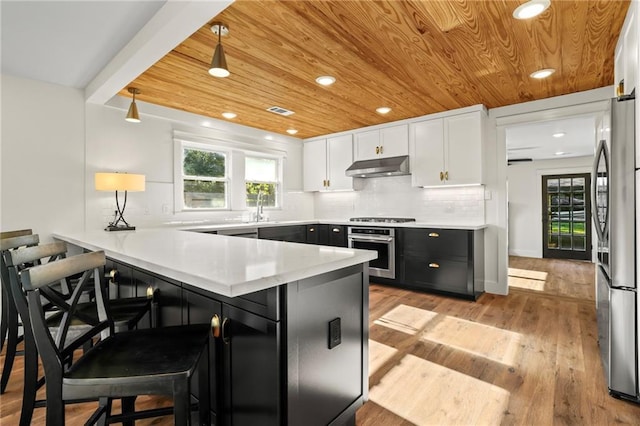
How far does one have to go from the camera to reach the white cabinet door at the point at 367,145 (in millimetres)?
4820

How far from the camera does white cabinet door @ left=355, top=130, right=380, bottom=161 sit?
4820 millimetres

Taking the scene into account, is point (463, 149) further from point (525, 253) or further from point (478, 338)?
point (525, 253)

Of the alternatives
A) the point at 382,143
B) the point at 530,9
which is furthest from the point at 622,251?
the point at 382,143

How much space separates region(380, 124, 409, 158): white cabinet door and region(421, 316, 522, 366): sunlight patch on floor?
242cm

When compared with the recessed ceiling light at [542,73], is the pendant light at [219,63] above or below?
below

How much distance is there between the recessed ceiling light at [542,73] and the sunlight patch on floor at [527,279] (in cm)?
273

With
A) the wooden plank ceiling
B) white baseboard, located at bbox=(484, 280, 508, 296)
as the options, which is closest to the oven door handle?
white baseboard, located at bbox=(484, 280, 508, 296)

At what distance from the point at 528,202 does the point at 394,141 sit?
174 inches

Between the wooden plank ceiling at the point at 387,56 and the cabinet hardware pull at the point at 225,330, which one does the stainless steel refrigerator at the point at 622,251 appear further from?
the cabinet hardware pull at the point at 225,330

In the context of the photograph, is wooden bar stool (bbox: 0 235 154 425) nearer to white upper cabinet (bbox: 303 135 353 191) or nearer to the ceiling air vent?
the ceiling air vent

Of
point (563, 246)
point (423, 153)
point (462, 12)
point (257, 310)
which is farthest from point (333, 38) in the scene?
point (563, 246)

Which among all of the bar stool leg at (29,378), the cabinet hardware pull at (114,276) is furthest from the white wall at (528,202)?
the bar stool leg at (29,378)

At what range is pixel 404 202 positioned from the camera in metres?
4.83

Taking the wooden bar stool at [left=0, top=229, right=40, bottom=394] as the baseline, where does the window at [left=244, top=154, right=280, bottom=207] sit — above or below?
above
